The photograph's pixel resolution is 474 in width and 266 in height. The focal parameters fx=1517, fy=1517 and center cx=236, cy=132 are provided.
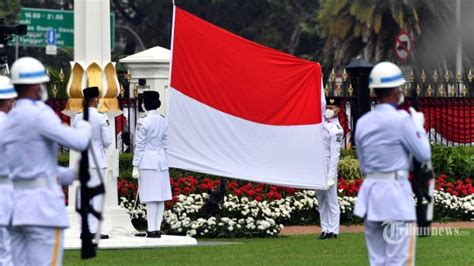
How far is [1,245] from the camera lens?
44.1 feet

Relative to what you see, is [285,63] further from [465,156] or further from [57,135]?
[57,135]

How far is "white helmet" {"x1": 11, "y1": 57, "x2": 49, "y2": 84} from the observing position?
417 inches

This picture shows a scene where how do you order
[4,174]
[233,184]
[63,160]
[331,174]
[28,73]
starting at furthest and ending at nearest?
[63,160]
[233,184]
[331,174]
[4,174]
[28,73]

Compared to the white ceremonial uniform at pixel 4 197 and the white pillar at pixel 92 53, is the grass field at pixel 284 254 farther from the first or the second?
the white ceremonial uniform at pixel 4 197

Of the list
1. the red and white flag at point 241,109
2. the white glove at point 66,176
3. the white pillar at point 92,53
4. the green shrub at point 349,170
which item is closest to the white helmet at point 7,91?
the white glove at point 66,176

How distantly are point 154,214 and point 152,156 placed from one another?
759 mm

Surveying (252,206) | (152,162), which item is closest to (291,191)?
(252,206)

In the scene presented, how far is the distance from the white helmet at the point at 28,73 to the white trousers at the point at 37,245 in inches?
40.5

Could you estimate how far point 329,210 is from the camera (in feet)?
66.2

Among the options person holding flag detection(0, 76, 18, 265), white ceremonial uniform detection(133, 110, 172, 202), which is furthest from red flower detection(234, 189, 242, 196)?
person holding flag detection(0, 76, 18, 265)

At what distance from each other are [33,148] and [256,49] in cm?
889

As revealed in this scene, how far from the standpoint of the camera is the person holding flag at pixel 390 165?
11375 millimetres

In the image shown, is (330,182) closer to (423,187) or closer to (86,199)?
(423,187)

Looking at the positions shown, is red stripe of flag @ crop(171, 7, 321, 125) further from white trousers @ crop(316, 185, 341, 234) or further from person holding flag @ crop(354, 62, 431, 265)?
person holding flag @ crop(354, 62, 431, 265)
